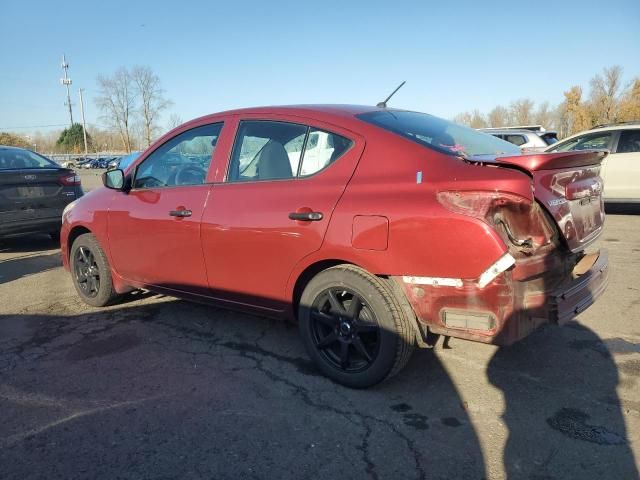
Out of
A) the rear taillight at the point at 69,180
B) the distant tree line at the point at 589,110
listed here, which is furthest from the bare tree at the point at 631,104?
the rear taillight at the point at 69,180

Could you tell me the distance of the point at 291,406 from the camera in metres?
2.92

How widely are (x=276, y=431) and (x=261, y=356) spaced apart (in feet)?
3.28

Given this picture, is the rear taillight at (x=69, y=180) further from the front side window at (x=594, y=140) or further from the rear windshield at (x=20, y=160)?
the front side window at (x=594, y=140)

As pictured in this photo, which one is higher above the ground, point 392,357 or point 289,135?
point 289,135

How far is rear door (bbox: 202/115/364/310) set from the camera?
3088 mm

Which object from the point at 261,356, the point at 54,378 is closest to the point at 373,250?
the point at 261,356

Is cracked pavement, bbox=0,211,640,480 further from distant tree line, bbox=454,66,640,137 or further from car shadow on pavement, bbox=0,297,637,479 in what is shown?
distant tree line, bbox=454,66,640,137

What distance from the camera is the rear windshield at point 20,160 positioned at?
7492 millimetres

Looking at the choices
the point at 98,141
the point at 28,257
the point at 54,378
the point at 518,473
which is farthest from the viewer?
the point at 98,141

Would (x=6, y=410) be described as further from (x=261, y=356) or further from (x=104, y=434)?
(x=261, y=356)

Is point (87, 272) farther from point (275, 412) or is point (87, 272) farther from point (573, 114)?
point (573, 114)

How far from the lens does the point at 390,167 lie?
289 cm

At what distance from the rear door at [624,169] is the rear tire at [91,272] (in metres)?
A: 8.62

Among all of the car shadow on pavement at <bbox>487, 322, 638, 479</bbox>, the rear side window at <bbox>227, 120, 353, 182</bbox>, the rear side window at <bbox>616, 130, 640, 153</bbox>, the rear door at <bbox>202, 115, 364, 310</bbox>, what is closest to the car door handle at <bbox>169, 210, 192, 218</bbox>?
the rear door at <bbox>202, 115, 364, 310</bbox>
